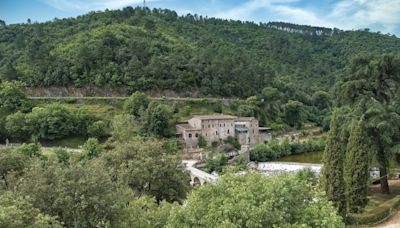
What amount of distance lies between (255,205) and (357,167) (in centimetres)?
1368

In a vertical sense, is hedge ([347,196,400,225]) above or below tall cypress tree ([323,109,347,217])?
below

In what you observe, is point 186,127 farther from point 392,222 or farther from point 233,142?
point 392,222

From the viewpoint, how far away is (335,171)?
24.1m

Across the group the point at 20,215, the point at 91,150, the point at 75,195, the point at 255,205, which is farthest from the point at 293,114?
the point at 20,215

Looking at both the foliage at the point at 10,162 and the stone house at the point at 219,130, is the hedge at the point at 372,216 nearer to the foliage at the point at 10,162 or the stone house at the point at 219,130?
the foliage at the point at 10,162

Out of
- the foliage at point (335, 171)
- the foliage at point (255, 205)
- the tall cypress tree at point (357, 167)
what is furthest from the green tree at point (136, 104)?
the foliage at point (255, 205)

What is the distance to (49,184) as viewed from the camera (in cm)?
1658

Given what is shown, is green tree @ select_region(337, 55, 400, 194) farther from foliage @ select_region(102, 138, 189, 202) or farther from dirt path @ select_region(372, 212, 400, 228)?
foliage @ select_region(102, 138, 189, 202)

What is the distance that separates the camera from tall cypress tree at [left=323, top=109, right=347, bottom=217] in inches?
934

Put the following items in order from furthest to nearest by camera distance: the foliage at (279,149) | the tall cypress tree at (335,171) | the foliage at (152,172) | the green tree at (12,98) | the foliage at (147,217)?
1. the green tree at (12,98)
2. the foliage at (279,149)
3. the foliage at (152,172)
4. the tall cypress tree at (335,171)
5. the foliage at (147,217)

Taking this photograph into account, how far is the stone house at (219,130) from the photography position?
6131 centimetres

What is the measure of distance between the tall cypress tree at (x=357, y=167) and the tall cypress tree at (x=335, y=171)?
774 millimetres

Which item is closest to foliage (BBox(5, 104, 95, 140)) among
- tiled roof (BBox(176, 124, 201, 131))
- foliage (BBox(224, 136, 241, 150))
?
tiled roof (BBox(176, 124, 201, 131))

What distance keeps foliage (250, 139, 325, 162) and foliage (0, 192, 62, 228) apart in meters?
43.1
